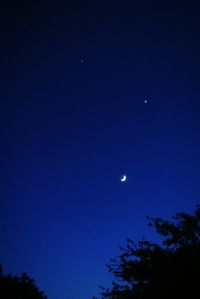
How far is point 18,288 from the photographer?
84.0ft

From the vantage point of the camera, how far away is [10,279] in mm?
26125

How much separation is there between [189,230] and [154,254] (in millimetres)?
2722

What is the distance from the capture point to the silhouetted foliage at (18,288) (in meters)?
24.8

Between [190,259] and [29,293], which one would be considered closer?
[190,259]

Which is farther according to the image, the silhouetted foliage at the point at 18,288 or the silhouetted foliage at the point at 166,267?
the silhouetted foliage at the point at 18,288

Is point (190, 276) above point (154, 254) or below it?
below

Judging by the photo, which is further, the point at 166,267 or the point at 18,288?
the point at 18,288

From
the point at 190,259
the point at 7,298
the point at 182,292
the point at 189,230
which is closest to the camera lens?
the point at 182,292

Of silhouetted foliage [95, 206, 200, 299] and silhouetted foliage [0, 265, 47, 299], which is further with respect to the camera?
silhouetted foliage [0, 265, 47, 299]

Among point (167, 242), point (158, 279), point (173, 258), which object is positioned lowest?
point (158, 279)

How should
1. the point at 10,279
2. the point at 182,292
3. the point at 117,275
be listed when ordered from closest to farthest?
the point at 182,292 → the point at 117,275 → the point at 10,279

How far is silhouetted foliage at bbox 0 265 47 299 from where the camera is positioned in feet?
81.5

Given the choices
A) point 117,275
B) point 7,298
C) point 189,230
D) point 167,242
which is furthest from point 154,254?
point 7,298

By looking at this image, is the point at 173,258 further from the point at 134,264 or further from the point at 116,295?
the point at 116,295
